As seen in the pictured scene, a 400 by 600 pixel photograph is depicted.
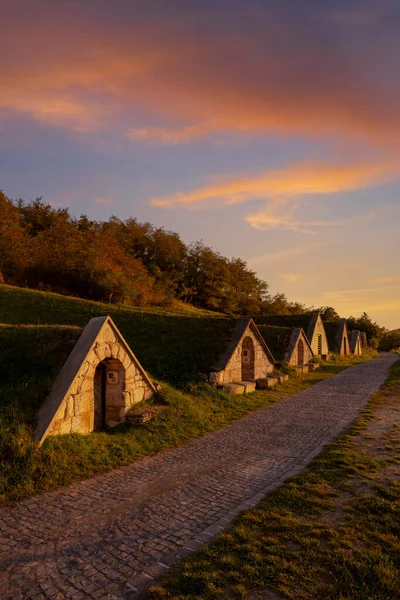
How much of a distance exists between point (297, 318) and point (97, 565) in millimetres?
32478

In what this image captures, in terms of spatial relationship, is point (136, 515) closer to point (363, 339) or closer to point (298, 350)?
point (298, 350)

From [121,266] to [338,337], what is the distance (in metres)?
24.6

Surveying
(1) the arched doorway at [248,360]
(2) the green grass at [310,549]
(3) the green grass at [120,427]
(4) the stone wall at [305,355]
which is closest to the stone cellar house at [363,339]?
(4) the stone wall at [305,355]

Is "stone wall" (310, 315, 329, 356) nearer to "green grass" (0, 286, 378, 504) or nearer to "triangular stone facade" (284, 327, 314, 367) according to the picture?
"triangular stone facade" (284, 327, 314, 367)

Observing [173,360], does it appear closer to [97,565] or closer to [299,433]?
[299,433]

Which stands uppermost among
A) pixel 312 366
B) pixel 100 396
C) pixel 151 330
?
pixel 151 330

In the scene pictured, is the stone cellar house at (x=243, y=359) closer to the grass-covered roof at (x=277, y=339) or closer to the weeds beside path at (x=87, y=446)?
the weeds beside path at (x=87, y=446)

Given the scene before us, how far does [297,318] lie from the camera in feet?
116

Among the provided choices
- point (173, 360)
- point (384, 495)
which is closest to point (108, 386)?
point (173, 360)

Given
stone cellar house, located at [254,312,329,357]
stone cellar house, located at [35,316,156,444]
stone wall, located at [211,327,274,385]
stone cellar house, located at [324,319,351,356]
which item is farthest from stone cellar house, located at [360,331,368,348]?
stone cellar house, located at [35,316,156,444]

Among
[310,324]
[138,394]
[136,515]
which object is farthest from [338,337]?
[136,515]

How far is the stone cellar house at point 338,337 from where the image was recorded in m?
39.7

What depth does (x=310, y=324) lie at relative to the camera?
3359cm

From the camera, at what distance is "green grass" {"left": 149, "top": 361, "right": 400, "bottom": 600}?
4.20 meters
